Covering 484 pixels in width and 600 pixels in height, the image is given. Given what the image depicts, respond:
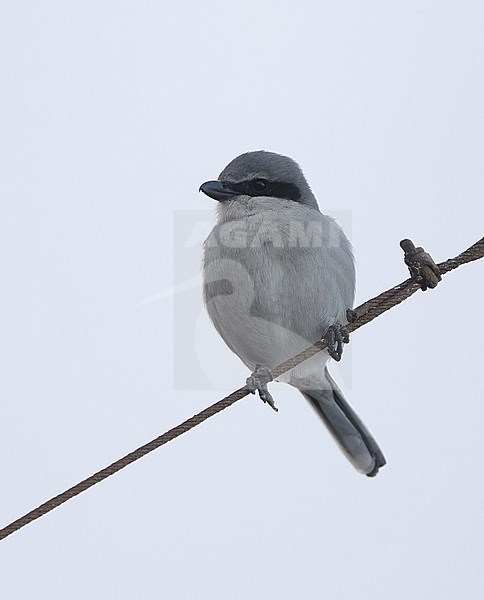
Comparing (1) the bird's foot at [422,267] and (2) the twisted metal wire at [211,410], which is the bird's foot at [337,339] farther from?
(1) the bird's foot at [422,267]

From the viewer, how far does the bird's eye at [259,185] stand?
3.60m

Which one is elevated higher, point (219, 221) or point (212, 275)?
point (219, 221)

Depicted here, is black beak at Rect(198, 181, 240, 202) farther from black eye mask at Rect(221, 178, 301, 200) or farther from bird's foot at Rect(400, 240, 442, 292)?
bird's foot at Rect(400, 240, 442, 292)

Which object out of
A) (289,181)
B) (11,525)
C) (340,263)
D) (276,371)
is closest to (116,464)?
(11,525)

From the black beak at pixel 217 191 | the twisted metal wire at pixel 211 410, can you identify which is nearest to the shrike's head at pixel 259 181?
the black beak at pixel 217 191

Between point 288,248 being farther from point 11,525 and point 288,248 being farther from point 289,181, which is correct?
point 11,525

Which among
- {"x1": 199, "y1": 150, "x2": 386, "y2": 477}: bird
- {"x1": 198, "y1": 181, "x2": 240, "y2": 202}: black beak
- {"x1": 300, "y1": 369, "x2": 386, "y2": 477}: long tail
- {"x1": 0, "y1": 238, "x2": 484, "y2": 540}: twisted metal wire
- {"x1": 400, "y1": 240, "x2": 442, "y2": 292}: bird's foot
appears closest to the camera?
{"x1": 0, "y1": 238, "x2": 484, "y2": 540}: twisted metal wire

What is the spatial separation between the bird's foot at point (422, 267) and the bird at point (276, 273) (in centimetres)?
77

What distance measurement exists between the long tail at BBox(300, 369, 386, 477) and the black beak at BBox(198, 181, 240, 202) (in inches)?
38.6

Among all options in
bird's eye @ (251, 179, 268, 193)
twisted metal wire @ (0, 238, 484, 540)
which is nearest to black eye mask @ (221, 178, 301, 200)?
bird's eye @ (251, 179, 268, 193)

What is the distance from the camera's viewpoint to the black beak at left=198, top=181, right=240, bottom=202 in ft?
11.7

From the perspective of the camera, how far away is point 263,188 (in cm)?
361

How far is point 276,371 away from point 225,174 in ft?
4.08

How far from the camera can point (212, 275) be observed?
11.4 ft
